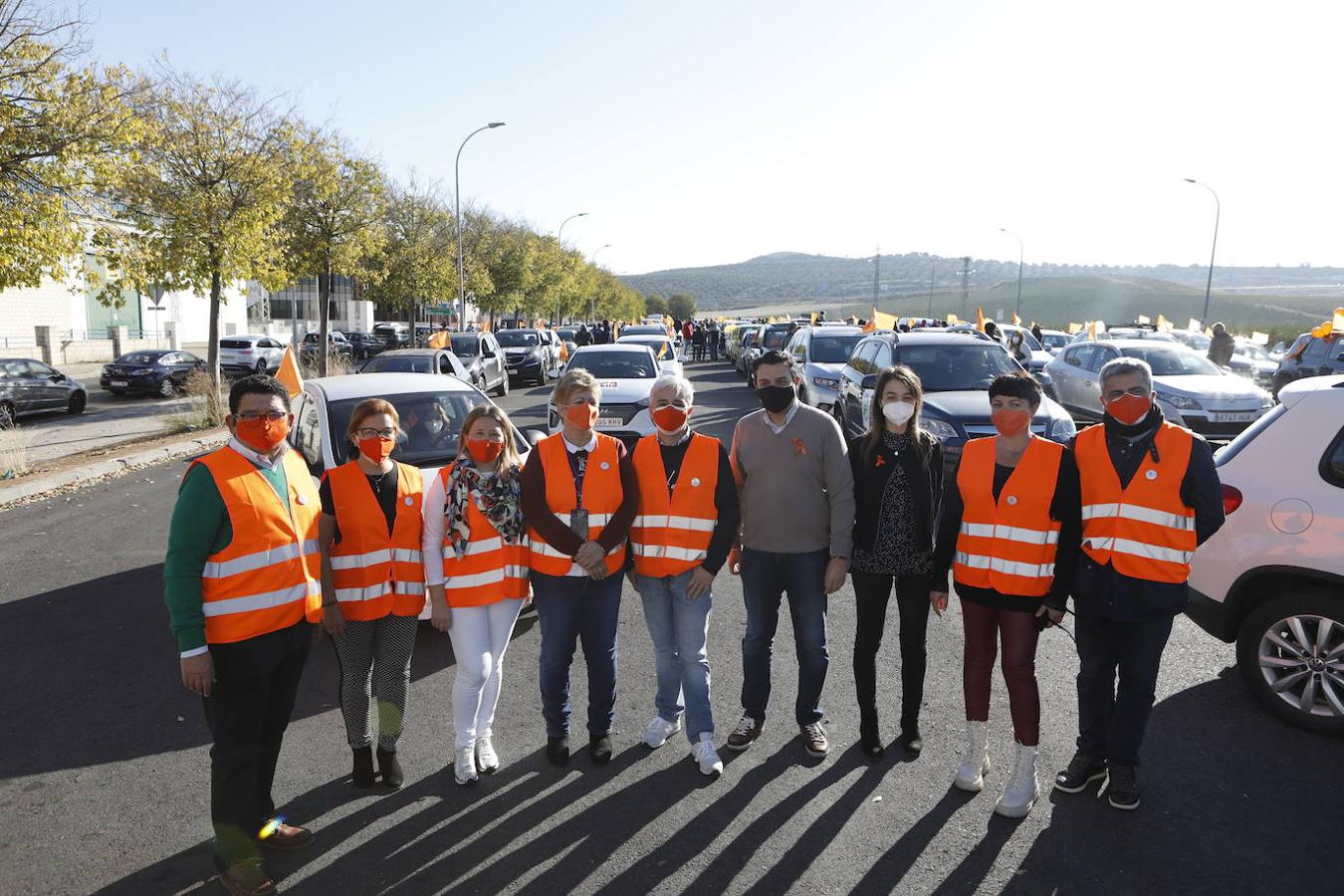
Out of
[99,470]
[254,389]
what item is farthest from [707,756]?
[99,470]

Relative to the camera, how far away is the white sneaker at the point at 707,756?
13.9 feet

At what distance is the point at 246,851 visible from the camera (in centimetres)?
340

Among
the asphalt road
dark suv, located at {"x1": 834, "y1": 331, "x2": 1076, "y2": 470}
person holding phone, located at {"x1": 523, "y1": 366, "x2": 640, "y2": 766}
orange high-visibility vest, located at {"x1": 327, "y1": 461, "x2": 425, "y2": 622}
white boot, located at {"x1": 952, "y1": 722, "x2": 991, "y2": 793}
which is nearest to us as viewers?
the asphalt road

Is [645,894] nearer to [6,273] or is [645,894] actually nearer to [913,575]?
[913,575]

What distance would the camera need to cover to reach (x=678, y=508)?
14.1 feet

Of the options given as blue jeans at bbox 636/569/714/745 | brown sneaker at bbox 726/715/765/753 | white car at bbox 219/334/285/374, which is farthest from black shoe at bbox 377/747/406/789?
white car at bbox 219/334/285/374

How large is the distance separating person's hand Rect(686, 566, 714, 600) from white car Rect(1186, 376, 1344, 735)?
9.51 feet

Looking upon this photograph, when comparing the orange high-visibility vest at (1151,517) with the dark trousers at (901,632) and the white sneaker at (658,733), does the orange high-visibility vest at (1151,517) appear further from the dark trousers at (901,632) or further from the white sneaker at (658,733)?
the white sneaker at (658,733)

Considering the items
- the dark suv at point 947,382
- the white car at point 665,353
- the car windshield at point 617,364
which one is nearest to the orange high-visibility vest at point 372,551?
the dark suv at point 947,382

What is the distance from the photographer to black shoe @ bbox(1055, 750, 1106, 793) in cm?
413

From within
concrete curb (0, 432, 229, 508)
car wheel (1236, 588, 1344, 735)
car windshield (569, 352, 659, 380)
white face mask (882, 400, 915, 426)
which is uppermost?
white face mask (882, 400, 915, 426)

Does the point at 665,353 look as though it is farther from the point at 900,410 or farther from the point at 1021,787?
the point at 1021,787

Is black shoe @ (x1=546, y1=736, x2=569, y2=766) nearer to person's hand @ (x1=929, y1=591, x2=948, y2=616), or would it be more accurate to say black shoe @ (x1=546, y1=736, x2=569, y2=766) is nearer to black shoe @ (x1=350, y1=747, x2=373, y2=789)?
black shoe @ (x1=350, y1=747, x2=373, y2=789)

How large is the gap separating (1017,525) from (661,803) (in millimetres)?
1969
